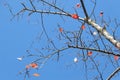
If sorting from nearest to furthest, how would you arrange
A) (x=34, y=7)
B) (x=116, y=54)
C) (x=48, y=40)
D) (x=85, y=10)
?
(x=116, y=54), (x=85, y=10), (x=48, y=40), (x=34, y=7)

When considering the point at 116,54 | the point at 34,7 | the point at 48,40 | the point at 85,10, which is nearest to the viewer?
the point at 116,54

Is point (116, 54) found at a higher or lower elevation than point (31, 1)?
lower

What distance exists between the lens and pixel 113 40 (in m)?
7.98

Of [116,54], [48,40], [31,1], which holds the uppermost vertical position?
[31,1]

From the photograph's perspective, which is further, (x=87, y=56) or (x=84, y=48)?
(x=87, y=56)

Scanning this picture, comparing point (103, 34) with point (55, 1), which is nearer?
point (103, 34)

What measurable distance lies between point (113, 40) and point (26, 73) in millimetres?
2189

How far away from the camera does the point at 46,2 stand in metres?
9.68

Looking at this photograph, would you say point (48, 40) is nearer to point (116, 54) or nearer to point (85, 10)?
point (85, 10)

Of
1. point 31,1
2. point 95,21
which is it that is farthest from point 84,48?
point 31,1

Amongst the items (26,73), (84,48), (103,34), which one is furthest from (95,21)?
(26,73)

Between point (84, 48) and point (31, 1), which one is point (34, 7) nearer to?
point (31, 1)

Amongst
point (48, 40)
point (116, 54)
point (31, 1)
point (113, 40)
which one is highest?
point (31, 1)

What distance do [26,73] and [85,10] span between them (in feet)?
6.78
